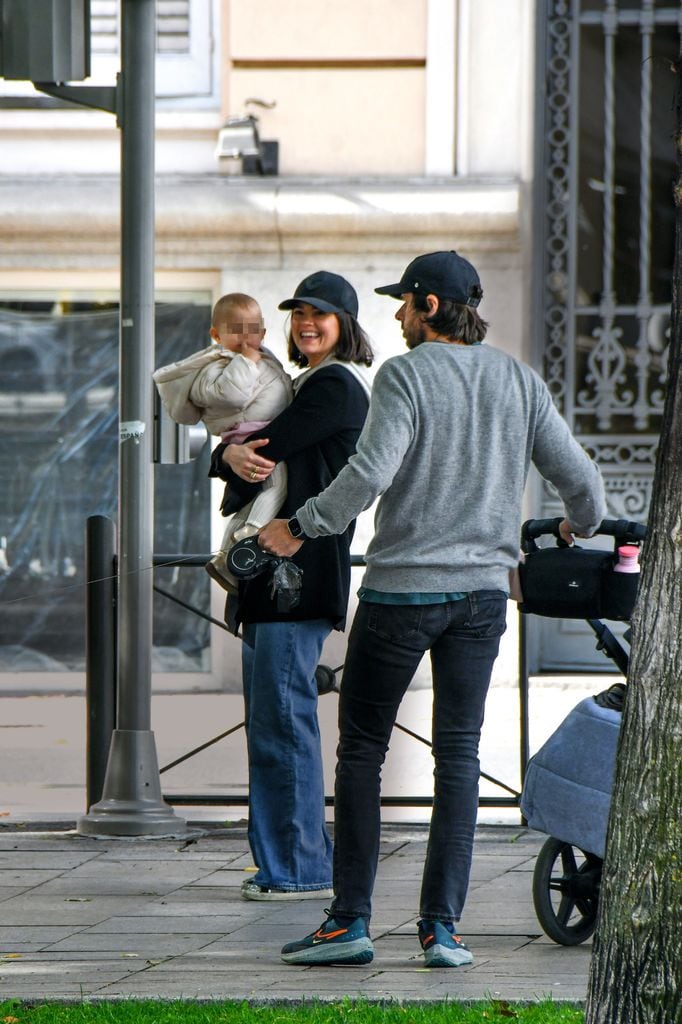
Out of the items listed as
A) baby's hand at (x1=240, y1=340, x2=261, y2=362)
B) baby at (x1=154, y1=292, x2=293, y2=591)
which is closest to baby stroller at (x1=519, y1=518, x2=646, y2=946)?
baby at (x1=154, y1=292, x2=293, y2=591)

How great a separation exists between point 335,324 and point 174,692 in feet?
18.5

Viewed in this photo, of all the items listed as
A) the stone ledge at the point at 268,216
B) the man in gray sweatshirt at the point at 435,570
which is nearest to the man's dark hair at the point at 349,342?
the man in gray sweatshirt at the point at 435,570

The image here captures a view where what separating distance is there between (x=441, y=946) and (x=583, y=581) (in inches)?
42.4

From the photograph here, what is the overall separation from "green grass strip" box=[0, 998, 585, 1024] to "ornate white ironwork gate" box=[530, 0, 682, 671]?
6.49 m

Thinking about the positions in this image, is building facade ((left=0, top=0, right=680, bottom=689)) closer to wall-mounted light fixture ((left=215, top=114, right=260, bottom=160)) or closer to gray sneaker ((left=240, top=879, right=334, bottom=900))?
wall-mounted light fixture ((left=215, top=114, right=260, bottom=160))

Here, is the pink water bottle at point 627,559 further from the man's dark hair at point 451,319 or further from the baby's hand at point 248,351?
the baby's hand at point 248,351

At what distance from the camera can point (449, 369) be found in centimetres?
430

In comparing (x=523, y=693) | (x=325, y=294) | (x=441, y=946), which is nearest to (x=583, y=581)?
(x=441, y=946)

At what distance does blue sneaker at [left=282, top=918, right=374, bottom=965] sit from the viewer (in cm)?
432

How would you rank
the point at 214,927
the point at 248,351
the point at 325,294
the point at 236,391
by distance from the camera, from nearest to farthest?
the point at 214,927 < the point at 325,294 < the point at 236,391 < the point at 248,351

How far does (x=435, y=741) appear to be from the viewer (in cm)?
436

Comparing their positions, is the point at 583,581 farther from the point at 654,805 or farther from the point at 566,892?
the point at 654,805

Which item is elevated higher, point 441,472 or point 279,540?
point 441,472

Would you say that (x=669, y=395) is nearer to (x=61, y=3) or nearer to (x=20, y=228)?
(x=61, y=3)
